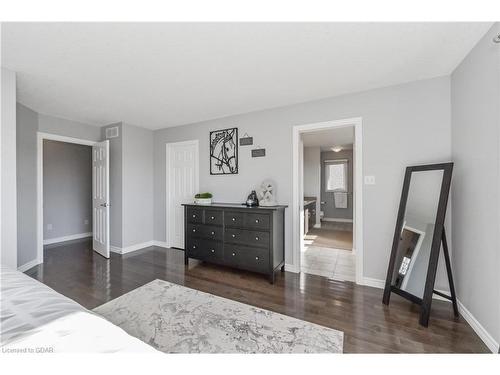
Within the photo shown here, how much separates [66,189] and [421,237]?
6.65 metres

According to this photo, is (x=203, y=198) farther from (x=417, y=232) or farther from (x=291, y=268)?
(x=417, y=232)

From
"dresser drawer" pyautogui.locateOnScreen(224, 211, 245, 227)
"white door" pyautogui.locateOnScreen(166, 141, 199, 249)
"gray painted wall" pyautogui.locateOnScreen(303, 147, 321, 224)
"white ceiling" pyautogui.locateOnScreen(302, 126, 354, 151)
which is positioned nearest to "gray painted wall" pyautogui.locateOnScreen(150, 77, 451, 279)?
"dresser drawer" pyautogui.locateOnScreen(224, 211, 245, 227)

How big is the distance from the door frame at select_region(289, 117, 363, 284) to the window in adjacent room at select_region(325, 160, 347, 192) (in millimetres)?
4325

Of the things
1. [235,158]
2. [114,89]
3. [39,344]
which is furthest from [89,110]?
[39,344]

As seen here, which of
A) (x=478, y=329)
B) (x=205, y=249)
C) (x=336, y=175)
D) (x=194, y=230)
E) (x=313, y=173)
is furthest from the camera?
(x=336, y=175)

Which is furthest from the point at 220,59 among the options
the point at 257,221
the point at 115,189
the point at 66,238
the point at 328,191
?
the point at 328,191

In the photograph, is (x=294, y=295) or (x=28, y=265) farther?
(x=28, y=265)

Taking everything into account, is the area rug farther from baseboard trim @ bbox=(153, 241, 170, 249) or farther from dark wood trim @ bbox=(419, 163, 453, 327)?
baseboard trim @ bbox=(153, 241, 170, 249)

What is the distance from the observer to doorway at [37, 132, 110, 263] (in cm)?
396

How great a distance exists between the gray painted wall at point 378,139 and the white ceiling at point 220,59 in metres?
0.18

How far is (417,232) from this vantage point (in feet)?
7.45

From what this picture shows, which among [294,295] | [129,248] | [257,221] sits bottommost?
[294,295]

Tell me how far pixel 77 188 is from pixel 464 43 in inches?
275
